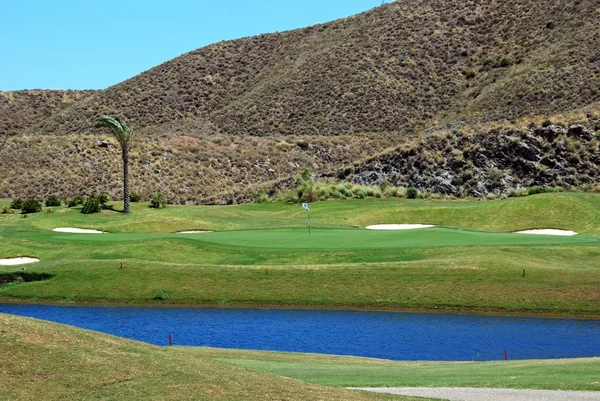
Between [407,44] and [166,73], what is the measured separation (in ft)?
115

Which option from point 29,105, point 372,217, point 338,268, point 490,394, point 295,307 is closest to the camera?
point 490,394

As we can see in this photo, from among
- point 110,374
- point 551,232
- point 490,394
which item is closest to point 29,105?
point 551,232

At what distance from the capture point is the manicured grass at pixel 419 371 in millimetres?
14719

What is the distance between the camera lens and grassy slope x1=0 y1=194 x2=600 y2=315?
92.4ft

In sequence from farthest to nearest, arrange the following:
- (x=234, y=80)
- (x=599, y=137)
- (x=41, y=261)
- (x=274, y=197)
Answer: (x=234, y=80) → (x=599, y=137) → (x=274, y=197) → (x=41, y=261)

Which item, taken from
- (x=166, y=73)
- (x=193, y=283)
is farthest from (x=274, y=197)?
(x=166, y=73)

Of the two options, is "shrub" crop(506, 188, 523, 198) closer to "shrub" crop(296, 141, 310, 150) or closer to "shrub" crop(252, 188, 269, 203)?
"shrub" crop(252, 188, 269, 203)

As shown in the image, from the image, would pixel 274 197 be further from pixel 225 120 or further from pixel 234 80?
pixel 234 80

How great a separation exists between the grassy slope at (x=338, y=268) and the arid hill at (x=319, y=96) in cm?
3233

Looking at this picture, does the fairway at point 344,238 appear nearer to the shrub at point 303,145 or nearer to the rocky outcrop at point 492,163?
the rocky outcrop at point 492,163

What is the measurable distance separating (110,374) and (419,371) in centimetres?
777

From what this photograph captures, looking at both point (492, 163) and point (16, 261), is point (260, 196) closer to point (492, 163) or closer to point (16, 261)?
point (492, 163)

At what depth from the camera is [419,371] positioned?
17797 mm

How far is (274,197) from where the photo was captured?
59.4 m
